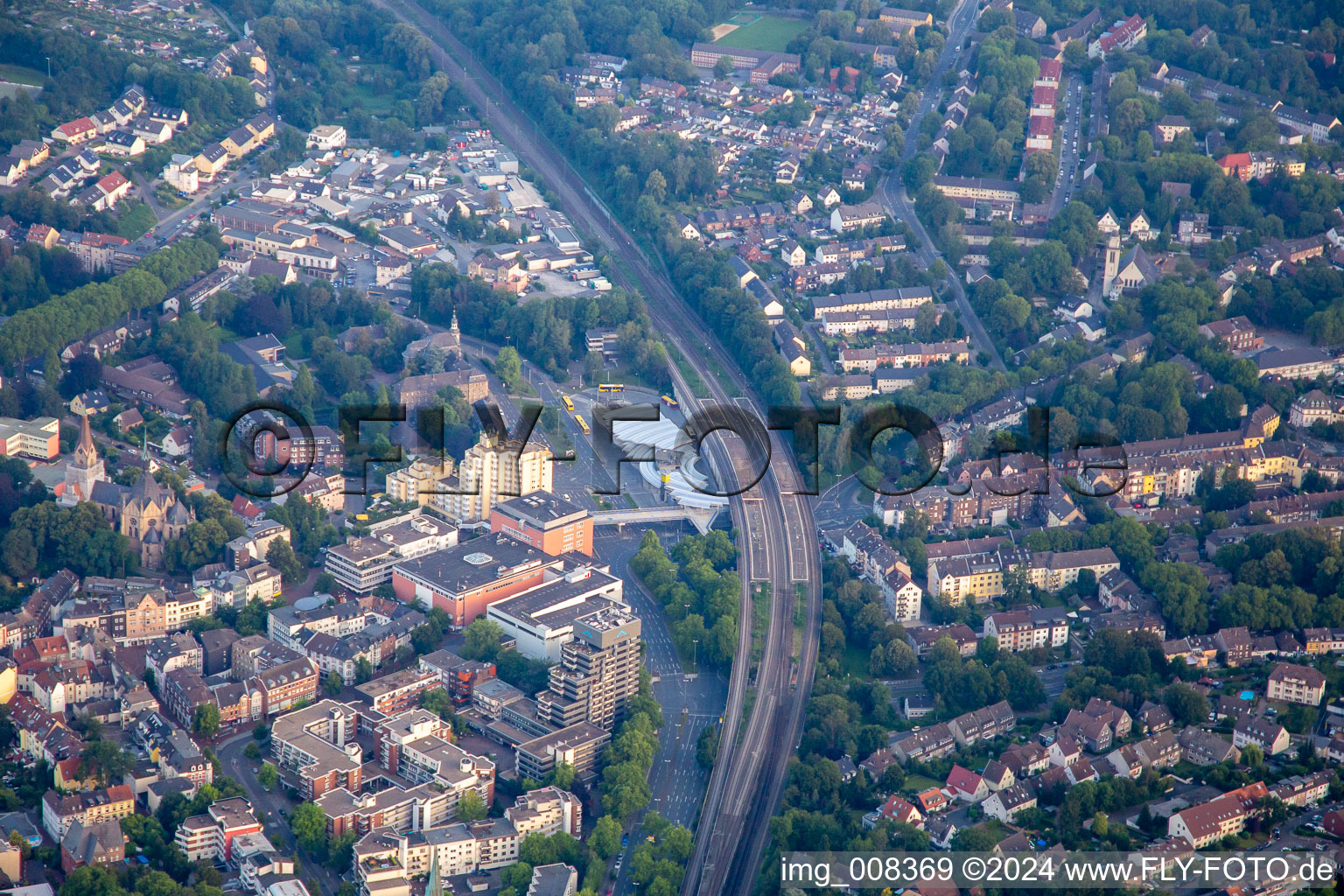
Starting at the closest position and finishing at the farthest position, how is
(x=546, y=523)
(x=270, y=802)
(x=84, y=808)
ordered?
(x=84, y=808) → (x=270, y=802) → (x=546, y=523)

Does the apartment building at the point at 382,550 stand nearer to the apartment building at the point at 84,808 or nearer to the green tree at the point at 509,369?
the green tree at the point at 509,369

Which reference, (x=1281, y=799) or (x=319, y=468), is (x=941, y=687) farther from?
(x=319, y=468)

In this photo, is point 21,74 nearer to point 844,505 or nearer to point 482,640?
point 844,505

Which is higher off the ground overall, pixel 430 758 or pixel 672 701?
pixel 430 758

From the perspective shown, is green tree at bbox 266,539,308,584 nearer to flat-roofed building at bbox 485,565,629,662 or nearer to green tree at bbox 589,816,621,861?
flat-roofed building at bbox 485,565,629,662

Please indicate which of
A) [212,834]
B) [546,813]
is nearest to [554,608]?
[546,813]

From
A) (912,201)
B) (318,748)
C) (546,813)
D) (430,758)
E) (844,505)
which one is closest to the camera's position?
(546,813)

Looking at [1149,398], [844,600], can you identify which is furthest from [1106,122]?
[844,600]

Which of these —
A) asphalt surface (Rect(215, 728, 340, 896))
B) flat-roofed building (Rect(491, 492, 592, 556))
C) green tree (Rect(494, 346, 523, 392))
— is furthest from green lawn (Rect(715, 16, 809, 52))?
asphalt surface (Rect(215, 728, 340, 896))
